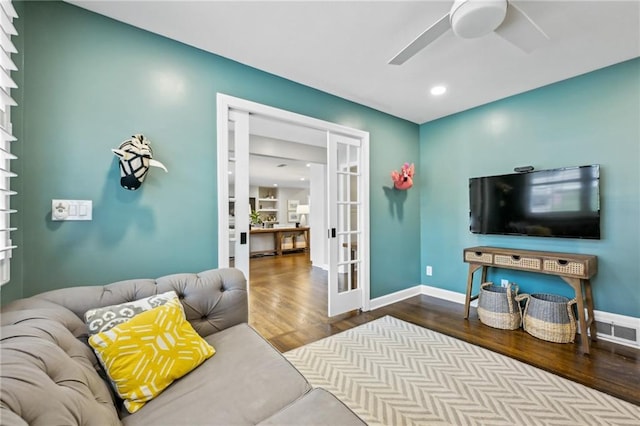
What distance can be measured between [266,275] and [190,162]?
3540 mm

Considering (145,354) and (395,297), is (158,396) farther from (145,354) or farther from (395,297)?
(395,297)

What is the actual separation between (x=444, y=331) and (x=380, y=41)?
272 centimetres

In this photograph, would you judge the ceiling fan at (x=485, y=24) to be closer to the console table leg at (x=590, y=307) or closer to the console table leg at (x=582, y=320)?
the console table leg at (x=582, y=320)

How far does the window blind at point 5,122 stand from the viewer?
1127 millimetres

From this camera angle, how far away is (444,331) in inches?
105

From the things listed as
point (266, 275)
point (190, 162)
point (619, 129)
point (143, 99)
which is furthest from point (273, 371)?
point (266, 275)

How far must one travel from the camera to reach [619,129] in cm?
241

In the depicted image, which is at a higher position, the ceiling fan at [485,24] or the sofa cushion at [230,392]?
the ceiling fan at [485,24]

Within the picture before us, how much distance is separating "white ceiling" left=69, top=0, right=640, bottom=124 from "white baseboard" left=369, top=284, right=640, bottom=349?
2.31m

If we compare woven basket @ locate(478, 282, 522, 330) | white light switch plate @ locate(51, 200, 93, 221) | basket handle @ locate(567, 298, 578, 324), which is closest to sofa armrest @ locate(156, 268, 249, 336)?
white light switch plate @ locate(51, 200, 93, 221)

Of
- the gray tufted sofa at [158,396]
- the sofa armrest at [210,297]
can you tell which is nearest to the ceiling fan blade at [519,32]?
the gray tufted sofa at [158,396]

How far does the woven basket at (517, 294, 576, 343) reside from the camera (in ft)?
7.73

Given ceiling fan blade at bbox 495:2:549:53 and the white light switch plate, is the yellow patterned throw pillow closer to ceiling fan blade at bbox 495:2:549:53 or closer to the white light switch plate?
the white light switch plate

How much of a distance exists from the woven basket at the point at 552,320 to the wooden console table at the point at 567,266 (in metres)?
0.10
